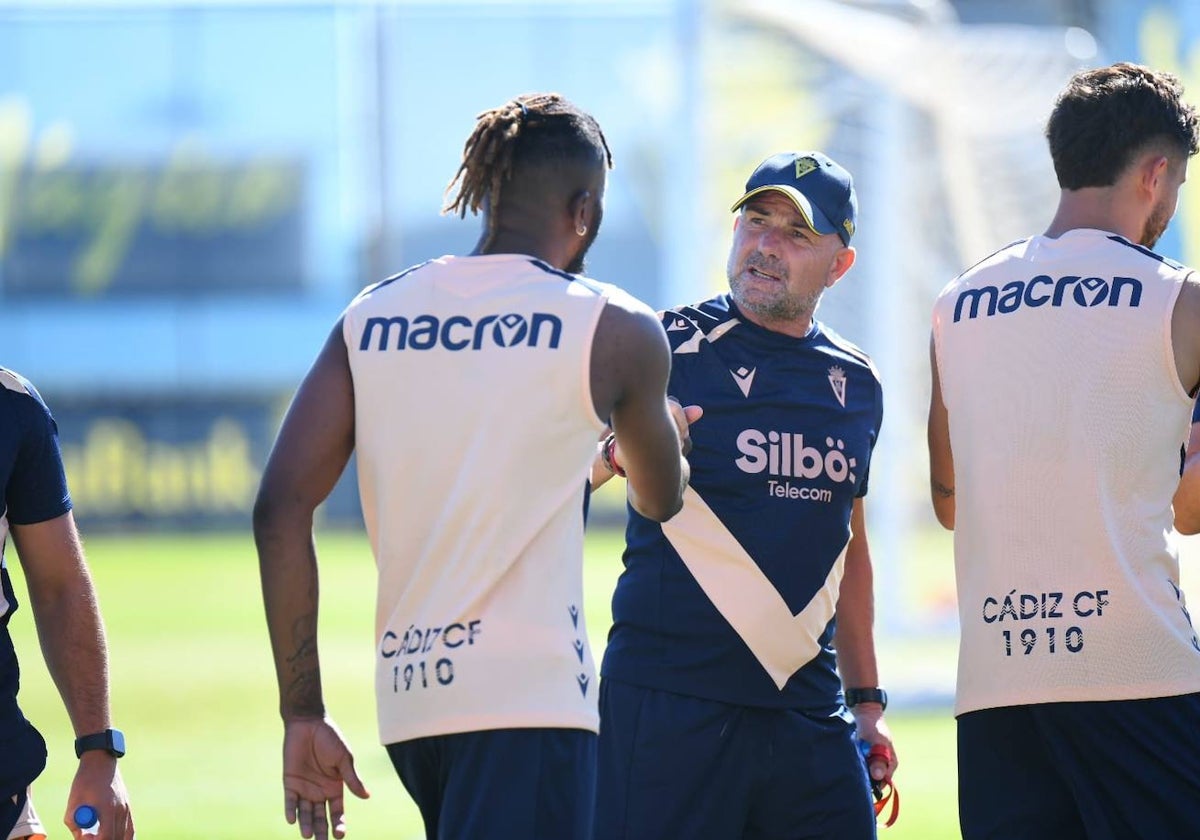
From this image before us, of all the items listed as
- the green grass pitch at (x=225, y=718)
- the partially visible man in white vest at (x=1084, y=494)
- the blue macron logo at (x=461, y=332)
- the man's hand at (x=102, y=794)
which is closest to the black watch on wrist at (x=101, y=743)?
the man's hand at (x=102, y=794)

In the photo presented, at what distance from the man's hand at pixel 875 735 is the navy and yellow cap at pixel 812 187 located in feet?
4.09

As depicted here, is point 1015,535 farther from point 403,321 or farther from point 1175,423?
point 403,321

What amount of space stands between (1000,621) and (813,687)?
0.61 m

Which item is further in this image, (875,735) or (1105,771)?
(875,735)

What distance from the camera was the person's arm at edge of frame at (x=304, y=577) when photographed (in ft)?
10.6

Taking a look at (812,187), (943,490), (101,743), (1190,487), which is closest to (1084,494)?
(1190,487)

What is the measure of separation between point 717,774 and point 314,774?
4.22 feet

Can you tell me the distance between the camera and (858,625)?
4703 millimetres

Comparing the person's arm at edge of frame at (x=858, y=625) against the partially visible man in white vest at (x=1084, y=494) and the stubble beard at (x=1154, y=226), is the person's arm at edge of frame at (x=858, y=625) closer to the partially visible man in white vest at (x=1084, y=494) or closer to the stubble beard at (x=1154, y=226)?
the partially visible man in white vest at (x=1084, y=494)

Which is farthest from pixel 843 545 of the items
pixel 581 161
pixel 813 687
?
pixel 581 161

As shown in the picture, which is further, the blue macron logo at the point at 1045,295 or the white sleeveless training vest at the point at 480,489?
the blue macron logo at the point at 1045,295

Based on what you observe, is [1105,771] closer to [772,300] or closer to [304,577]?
[772,300]

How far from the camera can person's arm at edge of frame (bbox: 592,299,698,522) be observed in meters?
3.31

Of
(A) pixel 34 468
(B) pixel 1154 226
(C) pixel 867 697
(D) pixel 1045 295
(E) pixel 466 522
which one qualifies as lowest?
(C) pixel 867 697
